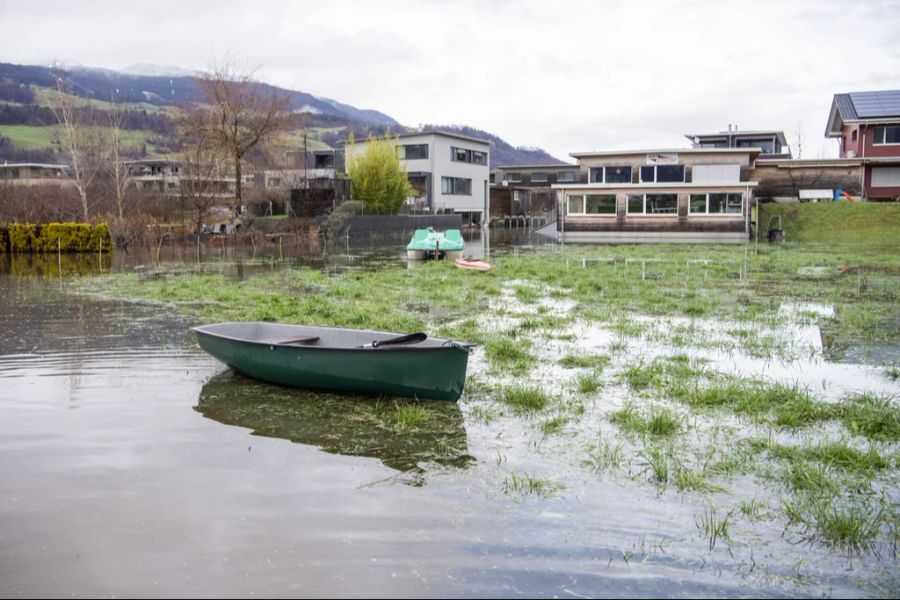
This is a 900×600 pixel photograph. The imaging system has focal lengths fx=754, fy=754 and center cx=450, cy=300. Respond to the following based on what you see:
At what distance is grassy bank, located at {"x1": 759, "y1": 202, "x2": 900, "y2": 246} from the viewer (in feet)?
134

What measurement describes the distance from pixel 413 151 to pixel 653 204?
2294 centimetres

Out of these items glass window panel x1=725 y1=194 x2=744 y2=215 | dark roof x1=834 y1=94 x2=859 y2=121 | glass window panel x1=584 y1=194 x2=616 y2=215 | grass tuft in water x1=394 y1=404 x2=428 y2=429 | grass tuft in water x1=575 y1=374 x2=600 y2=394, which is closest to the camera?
grass tuft in water x1=394 y1=404 x2=428 y2=429

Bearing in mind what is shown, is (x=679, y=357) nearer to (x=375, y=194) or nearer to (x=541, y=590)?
(x=541, y=590)

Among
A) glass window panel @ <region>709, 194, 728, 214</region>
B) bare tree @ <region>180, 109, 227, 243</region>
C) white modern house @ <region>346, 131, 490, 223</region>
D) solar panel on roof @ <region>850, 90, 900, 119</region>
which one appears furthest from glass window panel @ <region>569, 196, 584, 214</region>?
bare tree @ <region>180, 109, 227, 243</region>

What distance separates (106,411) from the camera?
827 centimetres

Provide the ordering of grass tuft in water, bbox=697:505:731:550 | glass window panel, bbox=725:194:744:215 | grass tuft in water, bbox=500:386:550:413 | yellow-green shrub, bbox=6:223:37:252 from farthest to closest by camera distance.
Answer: glass window panel, bbox=725:194:744:215 < yellow-green shrub, bbox=6:223:37:252 < grass tuft in water, bbox=500:386:550:413 < grass tuft in water, bbox=697:505:731:550

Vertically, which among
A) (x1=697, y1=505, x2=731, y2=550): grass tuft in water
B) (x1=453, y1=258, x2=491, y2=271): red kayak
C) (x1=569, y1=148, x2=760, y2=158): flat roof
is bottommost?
(x1=697, y1=505, x2=731, y2=550): grass tuft in water

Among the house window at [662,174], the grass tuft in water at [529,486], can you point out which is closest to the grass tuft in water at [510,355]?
the grass tuft in water at [529,486]

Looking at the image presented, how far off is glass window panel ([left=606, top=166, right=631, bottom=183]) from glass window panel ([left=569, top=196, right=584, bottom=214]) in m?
2.05

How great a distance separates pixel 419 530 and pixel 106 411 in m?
4.71

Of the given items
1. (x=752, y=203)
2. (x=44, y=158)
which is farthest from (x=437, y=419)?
(x=44, y=158)

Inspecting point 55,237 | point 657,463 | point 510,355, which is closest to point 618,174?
point 55,237

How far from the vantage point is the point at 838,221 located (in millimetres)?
42875

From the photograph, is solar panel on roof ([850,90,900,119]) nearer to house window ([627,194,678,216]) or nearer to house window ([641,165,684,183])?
house window ([641,165,684,183])
